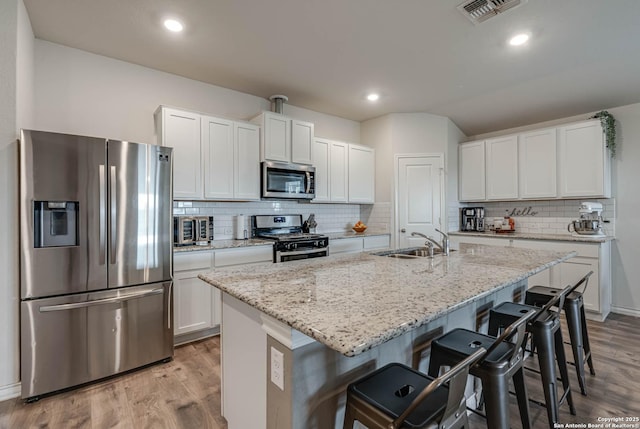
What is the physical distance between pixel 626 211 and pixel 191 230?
5.08m

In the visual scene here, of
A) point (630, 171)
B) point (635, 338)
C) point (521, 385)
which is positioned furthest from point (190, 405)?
point (630, 171)

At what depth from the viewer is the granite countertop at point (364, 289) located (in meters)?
0.95

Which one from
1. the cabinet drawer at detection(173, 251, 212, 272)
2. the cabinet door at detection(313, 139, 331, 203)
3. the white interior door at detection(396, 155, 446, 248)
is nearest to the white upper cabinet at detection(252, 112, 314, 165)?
the cabinet door at detection(313, 139, 331, 203)

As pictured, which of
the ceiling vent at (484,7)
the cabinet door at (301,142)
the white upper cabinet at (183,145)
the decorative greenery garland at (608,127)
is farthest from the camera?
the cabinet door at (301,142)

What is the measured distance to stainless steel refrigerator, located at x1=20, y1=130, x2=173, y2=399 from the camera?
2.08 meters

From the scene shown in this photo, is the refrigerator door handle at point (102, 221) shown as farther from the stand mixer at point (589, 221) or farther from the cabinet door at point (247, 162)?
the stand mixer at point (589, 221)

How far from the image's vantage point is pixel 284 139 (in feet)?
12.6

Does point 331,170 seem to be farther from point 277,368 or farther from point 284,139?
point 277,368

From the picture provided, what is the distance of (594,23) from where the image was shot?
2.48 meters

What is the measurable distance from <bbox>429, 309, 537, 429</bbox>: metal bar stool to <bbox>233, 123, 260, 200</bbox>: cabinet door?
2.63 meters

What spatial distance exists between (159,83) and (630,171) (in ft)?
18.2

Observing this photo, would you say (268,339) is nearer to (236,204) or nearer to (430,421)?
(430,421)

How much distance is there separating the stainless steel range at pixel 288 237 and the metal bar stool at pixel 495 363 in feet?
7.10

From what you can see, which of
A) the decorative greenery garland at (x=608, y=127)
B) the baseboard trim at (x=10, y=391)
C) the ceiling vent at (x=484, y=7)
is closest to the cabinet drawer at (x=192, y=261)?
the baseboard trim at (x=10, y=391)
